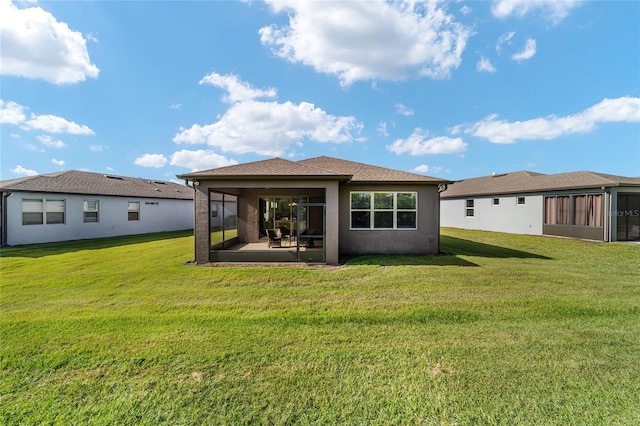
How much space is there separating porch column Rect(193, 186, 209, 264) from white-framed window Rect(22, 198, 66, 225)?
11933 mm

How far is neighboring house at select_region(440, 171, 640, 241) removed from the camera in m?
14.4

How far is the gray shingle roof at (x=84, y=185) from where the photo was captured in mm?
14734

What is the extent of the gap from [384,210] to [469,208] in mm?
16323

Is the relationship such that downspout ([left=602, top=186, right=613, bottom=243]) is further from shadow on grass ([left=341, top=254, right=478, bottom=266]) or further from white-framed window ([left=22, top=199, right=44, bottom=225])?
white-framed window ([left=22, top=199, right=44, bottom=225])

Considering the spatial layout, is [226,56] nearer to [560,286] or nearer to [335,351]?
[335,351]

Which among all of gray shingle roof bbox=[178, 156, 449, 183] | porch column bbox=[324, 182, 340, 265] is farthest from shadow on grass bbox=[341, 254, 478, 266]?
gray shingle roof bbox=[178, 156, 449, 183]

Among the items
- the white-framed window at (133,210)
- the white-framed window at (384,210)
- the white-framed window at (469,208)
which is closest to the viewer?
the white-framed window at (384,210)

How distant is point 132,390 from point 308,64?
1455cm

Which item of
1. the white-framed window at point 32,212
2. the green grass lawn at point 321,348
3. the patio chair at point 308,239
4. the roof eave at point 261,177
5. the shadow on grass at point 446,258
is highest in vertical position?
the roof eave at point 261,177

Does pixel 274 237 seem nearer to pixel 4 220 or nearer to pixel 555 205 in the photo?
pixel 4 220

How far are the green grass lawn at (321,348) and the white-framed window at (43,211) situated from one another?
8.74 metres

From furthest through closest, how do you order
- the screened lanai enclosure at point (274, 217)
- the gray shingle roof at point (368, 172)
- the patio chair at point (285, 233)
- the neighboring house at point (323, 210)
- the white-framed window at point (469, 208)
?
the white-framed window at point (469, 208) → the patio chair at point (285, 233) → the screened lanai enclosure at point (274, 217) → the gray shingle roof at point (368, 172) → the neighboring house at point (323, 210)

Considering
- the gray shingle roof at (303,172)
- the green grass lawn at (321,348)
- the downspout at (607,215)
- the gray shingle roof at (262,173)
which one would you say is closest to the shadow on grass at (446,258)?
the green grass lawn at (321,348)

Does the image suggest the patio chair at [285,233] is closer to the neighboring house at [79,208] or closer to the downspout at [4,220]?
the neighboring house at [79,208]
